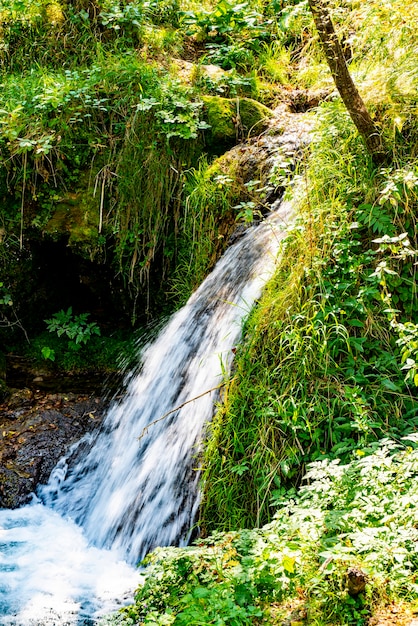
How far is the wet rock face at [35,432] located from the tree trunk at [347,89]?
2.96m

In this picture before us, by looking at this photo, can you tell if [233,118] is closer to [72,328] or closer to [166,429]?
[72,328]

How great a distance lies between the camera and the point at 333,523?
2268mm

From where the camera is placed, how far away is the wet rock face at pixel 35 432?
14.0ft

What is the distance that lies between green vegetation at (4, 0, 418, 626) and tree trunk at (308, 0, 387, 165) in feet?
0.34

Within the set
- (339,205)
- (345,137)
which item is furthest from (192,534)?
(345,137)

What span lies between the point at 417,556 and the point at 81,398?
3.56 metres

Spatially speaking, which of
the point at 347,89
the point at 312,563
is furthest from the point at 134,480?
the point at 347,89

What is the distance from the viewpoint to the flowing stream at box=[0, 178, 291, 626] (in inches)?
124

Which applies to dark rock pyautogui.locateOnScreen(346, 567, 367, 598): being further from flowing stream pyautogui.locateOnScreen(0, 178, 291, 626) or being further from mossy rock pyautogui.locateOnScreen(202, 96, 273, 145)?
mossy rock pyautogui.locateOnScreen(202, 96, 273, 145)

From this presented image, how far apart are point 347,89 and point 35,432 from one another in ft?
11.3

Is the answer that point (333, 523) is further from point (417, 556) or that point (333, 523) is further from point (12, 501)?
point (12, 501)

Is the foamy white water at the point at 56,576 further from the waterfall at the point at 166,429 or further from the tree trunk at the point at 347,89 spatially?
the tree trunk at the point at 347,89

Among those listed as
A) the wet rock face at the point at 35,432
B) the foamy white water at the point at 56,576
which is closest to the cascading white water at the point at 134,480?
the foamy white water at the point at 56,576

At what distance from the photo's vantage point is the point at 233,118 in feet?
17.2
